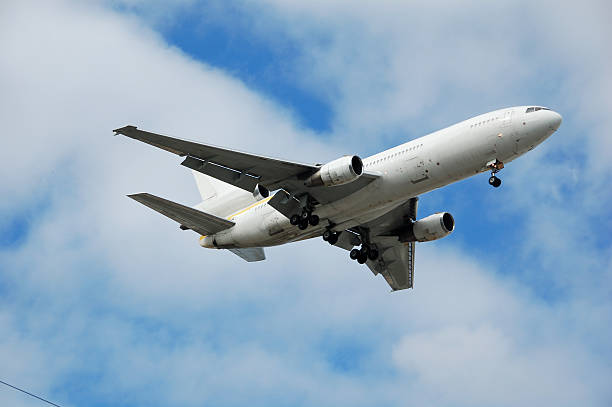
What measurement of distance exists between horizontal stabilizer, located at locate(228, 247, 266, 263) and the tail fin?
367 centimetres

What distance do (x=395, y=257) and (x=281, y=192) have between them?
11.2 m

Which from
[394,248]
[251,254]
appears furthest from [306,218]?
[394,248]

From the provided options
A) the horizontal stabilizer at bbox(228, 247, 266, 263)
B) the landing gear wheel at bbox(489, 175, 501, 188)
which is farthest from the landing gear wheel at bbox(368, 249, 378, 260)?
the landing gear wheel at bbox(489, 175, 501, 188)

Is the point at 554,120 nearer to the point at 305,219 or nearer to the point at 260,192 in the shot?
the point at 305,219

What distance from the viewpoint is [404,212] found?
4472cm

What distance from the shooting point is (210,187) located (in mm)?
47438

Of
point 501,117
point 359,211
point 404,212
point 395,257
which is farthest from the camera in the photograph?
point 395,257

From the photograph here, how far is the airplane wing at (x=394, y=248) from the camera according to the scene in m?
44.8

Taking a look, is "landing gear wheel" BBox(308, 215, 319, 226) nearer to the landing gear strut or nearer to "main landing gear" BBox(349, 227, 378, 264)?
the landing gear strut

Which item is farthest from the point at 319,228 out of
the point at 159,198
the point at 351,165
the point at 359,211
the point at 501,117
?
the point at 501,117

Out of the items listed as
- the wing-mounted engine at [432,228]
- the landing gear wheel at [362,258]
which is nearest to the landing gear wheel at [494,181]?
the wing-mounted engine at [432,228]

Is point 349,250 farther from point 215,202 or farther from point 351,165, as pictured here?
point 351,165

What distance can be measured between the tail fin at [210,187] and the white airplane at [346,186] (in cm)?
15

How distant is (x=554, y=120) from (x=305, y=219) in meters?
12.9
